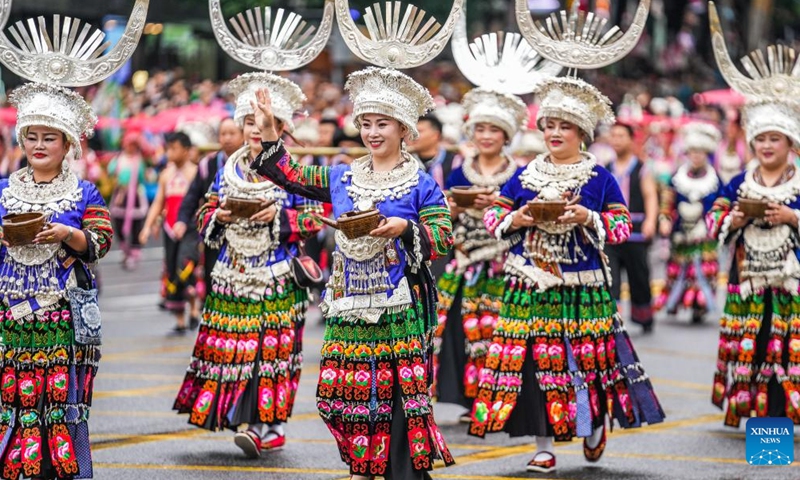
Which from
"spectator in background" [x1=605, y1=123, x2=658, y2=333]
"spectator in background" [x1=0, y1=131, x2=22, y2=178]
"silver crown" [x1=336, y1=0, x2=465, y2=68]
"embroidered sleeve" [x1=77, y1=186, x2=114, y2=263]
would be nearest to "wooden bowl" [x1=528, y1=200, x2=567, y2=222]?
"silver crown" [x1=336, y1=0, x2=465, y2=68]

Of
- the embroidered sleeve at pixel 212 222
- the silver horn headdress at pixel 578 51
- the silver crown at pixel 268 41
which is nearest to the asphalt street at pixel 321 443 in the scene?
the embroidered sleeve at pixel 212 222

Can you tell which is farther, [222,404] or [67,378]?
[222,404]

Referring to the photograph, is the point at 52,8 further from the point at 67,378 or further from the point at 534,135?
the point at 67,378

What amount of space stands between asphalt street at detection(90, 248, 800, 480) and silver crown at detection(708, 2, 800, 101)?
2241 millimetres

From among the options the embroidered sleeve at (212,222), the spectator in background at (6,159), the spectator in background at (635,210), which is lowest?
the spectator in background at (635,210)

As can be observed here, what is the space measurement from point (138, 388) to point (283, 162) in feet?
15.7

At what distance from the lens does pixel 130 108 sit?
84.3 ft

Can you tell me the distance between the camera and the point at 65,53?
8.02m

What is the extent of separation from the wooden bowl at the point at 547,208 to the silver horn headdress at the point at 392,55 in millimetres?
945

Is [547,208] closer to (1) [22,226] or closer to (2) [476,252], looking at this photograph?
(2) [476,252]

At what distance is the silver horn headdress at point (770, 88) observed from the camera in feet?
32.4

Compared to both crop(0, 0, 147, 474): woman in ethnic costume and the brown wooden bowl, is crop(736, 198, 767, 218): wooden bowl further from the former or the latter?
crop(0, 0, 147, 474): woman in ethnic costume

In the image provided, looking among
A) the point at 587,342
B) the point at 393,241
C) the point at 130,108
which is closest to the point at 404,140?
the point at 393,241

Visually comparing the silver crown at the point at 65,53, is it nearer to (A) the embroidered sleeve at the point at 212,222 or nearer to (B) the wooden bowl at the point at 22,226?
(B) the wooden bowl at the point at 22,226
